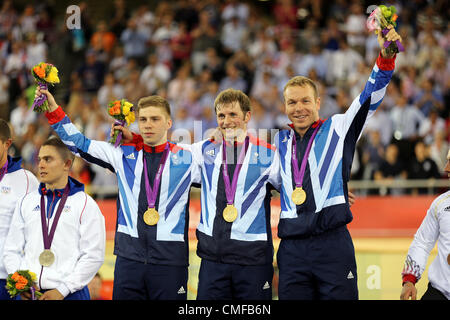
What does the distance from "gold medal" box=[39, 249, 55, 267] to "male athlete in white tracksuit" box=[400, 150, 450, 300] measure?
263 centimetres

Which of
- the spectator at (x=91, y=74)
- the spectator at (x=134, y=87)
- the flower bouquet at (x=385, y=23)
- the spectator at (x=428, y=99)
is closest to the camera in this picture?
the flower bouquet at (x=385, y=23)

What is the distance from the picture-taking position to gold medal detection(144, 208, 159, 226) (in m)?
5.36

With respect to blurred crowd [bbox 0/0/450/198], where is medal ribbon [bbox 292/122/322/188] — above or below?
below

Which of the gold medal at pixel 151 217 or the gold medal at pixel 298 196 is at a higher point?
the gold medal at pixel 298 196

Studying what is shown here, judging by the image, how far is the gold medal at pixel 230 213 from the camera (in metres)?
5.27

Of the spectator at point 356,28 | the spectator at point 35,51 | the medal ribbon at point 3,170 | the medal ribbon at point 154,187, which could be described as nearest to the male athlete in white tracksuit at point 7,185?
the medal ribbon at point 3,170

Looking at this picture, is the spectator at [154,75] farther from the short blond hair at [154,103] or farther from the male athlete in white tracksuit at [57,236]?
the male athlete in white tracksuit at [57,236]

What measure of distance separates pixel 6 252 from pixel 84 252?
0.60 m

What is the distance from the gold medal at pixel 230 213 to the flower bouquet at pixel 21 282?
1463mm

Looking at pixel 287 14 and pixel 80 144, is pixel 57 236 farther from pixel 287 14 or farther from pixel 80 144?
A: pixel 287 14

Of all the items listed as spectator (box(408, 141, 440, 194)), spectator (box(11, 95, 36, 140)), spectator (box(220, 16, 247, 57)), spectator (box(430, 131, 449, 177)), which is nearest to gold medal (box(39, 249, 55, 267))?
spectator (box(408, 141, 440, 194))

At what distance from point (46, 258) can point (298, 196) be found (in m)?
1.91

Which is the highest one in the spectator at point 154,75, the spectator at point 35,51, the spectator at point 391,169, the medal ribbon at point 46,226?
the spectator at point 35,51

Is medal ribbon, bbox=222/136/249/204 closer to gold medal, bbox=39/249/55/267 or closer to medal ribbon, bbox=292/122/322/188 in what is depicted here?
medal ribbon, bbox=292/122/322/188
